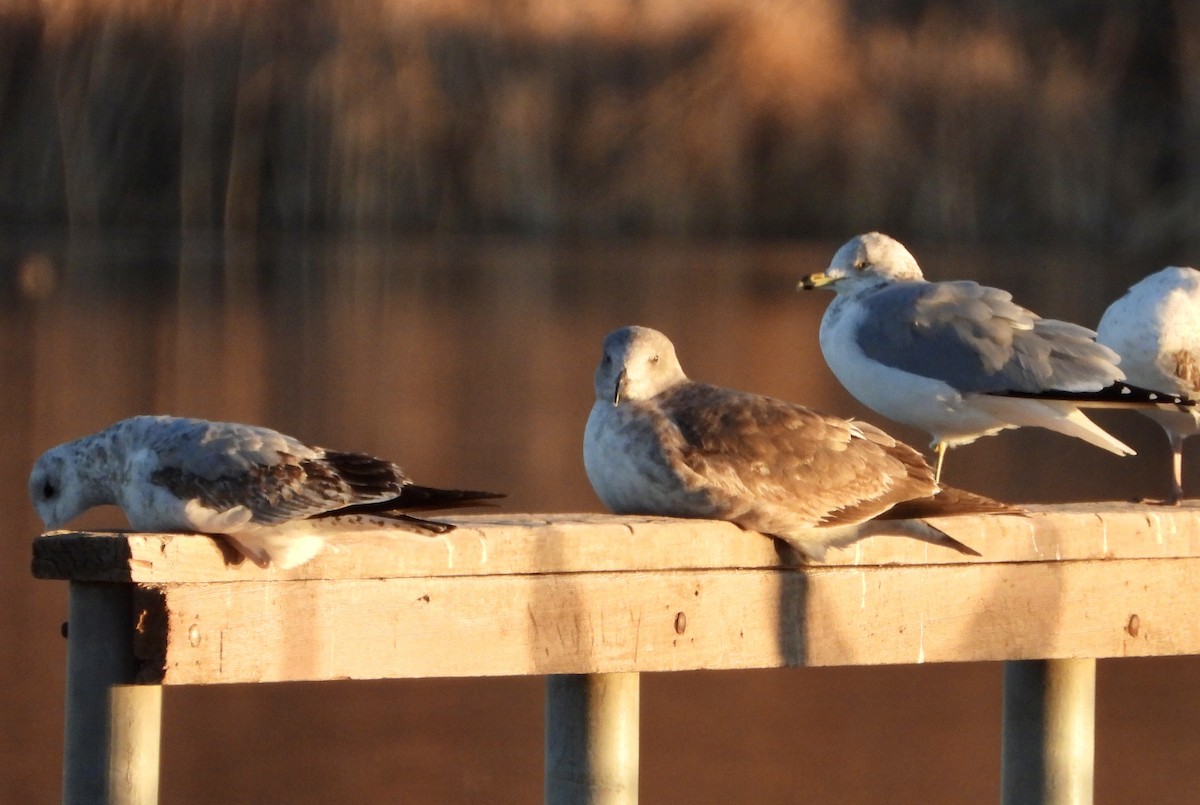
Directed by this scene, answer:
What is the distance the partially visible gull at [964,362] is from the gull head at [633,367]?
1081 millimetres

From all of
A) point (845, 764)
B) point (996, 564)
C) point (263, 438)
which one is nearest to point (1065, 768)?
point (996, 564)

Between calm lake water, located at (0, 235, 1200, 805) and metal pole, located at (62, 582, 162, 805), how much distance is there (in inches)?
153

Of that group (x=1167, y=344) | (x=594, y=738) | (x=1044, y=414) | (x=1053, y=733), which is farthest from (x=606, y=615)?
(x=1167, y=344)

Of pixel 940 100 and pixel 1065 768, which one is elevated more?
pixel 940 100

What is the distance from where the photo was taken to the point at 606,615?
3.36 m

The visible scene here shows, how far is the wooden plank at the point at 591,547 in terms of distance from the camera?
9.81 ft

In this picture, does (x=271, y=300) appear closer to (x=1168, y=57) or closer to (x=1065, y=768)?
(x=1168, y=57)

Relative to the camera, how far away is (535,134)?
2456 centimetres

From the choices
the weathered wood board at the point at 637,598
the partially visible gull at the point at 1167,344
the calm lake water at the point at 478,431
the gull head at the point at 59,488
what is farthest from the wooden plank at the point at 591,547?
the calm lake water at the point at 478,431

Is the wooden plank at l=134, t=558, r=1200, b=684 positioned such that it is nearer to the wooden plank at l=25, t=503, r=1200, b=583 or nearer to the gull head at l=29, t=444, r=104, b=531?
the wooden plank at l=25, t=503, r=1200, b=583

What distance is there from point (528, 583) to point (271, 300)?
16.9 metres

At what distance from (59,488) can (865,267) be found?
2283mm

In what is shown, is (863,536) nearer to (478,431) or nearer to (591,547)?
(591,547)

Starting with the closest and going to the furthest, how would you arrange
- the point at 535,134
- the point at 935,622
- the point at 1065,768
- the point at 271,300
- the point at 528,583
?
the point at 528,583
the point at 935,622
the point at 1065,768
the point at 271,300
the point at 535,134
